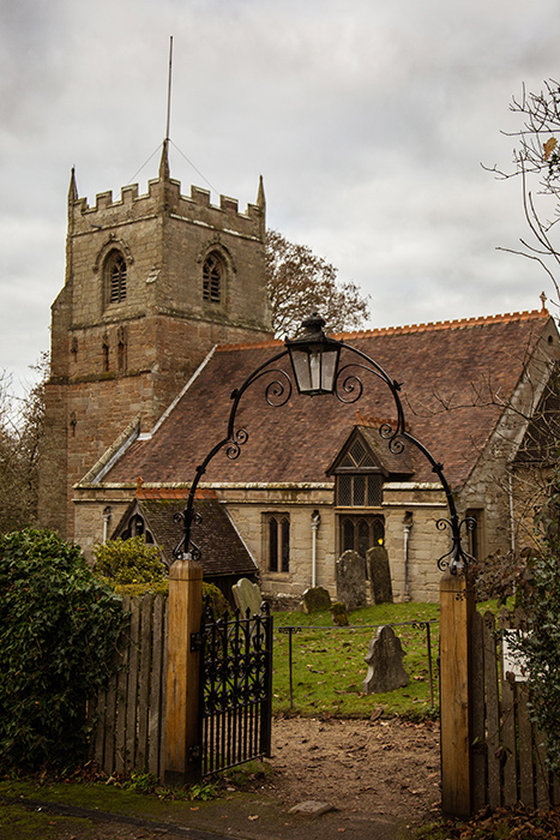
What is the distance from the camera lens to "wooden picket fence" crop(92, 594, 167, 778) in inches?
324

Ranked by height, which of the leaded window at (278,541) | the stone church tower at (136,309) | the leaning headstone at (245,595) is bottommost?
the leaning headstone at (245,595)

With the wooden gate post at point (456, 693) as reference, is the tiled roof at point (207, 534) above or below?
above

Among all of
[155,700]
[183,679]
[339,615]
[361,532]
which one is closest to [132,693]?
[155,700]

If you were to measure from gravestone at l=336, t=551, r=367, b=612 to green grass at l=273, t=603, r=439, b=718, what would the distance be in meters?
0.29

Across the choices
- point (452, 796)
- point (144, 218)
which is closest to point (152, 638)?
point (452, 796)

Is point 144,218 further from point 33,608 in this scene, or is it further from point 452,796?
point 452,796

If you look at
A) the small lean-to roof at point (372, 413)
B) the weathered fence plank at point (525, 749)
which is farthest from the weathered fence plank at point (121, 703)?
the small lean-to roof at point (372, 413)

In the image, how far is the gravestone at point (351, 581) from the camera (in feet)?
63.6

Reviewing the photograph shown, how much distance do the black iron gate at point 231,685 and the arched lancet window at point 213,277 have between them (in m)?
23.7

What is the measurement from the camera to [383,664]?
1259cm

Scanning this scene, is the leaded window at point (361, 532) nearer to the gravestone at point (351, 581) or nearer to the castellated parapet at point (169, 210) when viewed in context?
the gravestone at point (351, 581)

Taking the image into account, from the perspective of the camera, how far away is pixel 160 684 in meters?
8.23

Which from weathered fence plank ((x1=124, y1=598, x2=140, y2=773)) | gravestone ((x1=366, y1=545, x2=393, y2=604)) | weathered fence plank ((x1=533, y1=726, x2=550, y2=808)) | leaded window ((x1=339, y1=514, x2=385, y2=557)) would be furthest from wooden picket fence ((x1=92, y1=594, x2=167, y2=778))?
leaded window ((x1=339, y1=514, x2=385, y2=557))

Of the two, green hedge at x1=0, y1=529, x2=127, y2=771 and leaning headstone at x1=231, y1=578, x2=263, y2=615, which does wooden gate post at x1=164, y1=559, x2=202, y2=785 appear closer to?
green hedge at x1=0, y1=529, x2=127, y2=771
